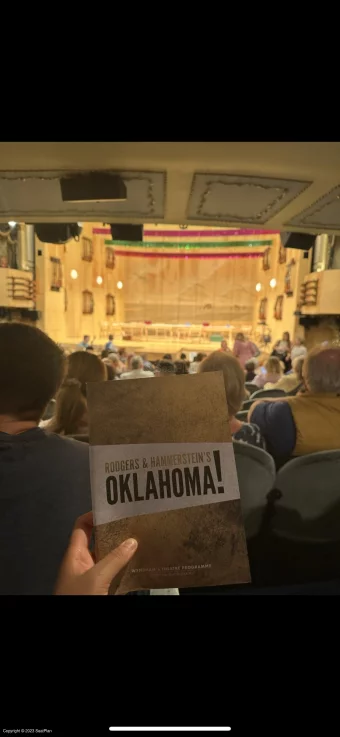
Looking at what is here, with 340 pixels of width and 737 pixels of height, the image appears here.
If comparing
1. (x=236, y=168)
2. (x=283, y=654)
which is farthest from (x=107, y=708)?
(x=236, y=168)

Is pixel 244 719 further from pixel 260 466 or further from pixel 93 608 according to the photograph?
pixel 260 466

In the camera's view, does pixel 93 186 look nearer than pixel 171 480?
No

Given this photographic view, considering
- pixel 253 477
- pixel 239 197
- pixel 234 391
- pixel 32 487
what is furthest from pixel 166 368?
pixel 32 487

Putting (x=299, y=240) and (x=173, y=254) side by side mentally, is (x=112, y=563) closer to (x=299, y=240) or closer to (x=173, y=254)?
(x=299, y=240)

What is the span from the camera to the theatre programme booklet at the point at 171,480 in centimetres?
90

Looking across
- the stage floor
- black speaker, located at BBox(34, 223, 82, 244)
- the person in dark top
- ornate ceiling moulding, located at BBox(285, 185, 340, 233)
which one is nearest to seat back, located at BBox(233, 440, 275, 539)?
the person in dark top

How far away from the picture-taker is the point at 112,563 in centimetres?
87

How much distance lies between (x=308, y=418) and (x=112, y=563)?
58.6 inches

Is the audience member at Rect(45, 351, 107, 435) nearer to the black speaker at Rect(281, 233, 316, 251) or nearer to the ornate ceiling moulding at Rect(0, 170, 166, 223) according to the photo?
the ornate ceiling moulding at Rect(0, 170, 166, 223)

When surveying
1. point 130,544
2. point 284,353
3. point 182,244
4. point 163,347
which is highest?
point 182,244

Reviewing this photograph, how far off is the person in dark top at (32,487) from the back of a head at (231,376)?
3.25ft

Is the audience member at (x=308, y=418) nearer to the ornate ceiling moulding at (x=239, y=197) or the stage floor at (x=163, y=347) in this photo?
the ornate ceiling moulding at (x=239, y=197)

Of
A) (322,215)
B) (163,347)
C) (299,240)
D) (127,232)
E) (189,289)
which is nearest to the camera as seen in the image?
(322,215)

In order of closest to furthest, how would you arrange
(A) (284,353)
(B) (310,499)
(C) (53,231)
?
1. (B) (310,499)
2. (C) (53,231)
3. (A) (284,353)
